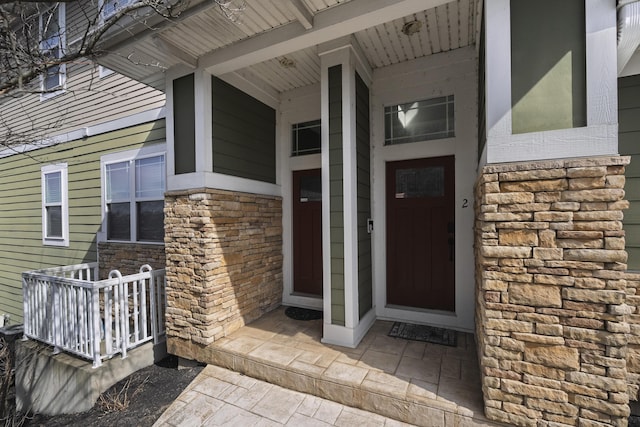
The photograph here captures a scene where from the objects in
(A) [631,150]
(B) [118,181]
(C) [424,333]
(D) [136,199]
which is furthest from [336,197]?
(B) [118,181]

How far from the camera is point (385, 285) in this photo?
132 inches

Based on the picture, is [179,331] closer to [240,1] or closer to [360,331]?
[360,331]

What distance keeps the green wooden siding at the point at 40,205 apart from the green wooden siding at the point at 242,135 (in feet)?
5.71

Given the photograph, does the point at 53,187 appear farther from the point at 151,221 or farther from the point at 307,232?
the point at 307,232

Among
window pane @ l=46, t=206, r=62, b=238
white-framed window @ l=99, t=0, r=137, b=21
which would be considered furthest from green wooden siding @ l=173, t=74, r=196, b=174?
window pane @ l=46, t=206, r=62, b=238

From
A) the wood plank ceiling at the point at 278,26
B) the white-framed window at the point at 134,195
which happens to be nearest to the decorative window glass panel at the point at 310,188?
the wood plank ceiling at the point at 278,26

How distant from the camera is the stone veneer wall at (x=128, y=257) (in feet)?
14.0

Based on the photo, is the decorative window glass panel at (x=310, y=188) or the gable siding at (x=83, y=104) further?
the gable siding at (x=83, y=104)

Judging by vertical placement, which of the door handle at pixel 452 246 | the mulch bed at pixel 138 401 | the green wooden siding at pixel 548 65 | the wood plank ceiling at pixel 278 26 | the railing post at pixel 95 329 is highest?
the wood plank ceiling at pixel 278 26

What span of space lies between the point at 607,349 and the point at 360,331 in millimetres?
1855

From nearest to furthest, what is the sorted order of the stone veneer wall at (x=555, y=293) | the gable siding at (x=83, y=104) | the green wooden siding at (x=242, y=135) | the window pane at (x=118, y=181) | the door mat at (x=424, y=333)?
the stone veneer wall at (x=555, y=293), the door mat at (x=424, y=333), the green wooden siding at (x=242, y=135), the gable siding at (x=83, y=104), the window pane at (x=118, y=181)

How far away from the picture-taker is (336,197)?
275 centimetres

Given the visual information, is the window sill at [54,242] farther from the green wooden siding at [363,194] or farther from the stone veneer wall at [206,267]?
the green wooden siding at [363,194]

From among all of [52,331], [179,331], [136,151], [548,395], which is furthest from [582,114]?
[136,151]
